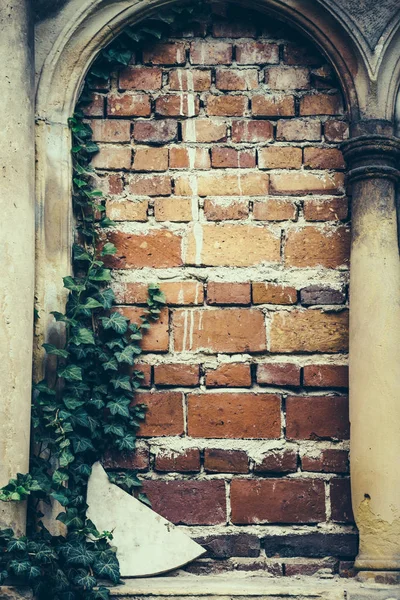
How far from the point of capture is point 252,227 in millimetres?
2602

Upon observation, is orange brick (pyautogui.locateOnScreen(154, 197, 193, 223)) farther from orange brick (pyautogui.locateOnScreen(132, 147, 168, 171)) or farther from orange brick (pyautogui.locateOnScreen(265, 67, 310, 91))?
orange brick (pyautogui.locateOnScreen(265, 67, 310, 91))

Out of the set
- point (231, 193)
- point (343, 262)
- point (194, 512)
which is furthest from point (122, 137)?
point (194, 512)

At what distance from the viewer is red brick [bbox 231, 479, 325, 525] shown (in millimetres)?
2459

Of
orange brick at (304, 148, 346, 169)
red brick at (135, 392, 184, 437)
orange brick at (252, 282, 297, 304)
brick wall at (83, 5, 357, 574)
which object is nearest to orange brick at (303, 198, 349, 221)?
brick wall at (83, 5, 357, 574)

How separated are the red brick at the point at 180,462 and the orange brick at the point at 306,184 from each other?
885mm

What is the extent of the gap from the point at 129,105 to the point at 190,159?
28 cm

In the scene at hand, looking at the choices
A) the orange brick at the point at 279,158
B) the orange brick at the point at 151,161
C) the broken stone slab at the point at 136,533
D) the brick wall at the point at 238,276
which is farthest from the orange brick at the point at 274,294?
the broken stone slab at the point at 136,533

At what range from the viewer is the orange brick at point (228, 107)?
8.73 ft

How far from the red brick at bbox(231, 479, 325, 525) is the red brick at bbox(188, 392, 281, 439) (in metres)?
0.15

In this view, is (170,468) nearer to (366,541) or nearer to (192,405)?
(192,405)

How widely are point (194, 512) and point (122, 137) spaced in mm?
1229

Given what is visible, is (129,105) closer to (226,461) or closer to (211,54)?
(211,54)

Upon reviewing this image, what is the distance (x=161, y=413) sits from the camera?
2.52m

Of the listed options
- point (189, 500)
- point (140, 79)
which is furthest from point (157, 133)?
point (189, 500)
